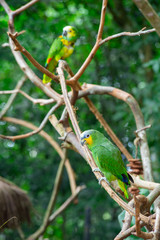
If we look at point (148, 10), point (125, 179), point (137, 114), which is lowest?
point (125, 179)

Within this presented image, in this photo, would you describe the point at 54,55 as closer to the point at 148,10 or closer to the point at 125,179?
the point at 148,10

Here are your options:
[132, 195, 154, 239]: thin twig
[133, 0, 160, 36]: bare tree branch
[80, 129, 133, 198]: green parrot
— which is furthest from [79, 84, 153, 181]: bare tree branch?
[132, 195, 154, 239]: thin twig

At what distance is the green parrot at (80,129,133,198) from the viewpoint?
870mm

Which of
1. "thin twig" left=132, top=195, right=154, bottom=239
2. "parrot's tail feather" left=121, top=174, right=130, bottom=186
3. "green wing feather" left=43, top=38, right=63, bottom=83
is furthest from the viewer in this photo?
"green wing feather" left=43, top=38, right=63, bottom=83

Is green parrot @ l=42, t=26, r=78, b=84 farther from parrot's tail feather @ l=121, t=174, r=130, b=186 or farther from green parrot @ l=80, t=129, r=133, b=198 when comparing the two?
parrot's tail feather @ l=121, t=174, r=130, b=186

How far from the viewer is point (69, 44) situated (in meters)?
1.42

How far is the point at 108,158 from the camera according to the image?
0.91 metres

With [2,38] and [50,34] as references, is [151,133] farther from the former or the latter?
[2,38]

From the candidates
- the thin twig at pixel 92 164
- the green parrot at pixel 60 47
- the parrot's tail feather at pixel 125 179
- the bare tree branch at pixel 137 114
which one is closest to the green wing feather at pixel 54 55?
the green parrot at pixel 60 47

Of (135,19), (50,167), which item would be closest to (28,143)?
(50,167)

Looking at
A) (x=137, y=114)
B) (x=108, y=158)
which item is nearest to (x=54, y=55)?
(x=137, y=114)

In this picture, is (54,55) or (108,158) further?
(54,55)

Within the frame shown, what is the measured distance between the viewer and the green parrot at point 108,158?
2.85ft

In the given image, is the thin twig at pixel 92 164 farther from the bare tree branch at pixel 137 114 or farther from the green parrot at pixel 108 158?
the bare tree branch at pixel 137 114
